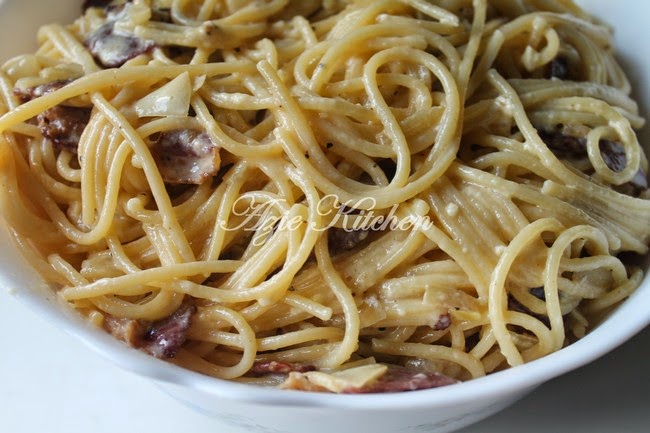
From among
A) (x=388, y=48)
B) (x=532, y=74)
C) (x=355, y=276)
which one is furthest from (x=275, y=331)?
(x=532, y=74)

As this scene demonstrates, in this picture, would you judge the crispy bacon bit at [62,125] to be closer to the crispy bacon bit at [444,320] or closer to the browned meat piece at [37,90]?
the browned meat piece at [37,90]

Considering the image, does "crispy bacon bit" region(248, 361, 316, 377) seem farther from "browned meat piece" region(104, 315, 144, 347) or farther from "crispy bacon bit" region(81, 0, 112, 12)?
"crispy bacon bit" region(81, 0, 112, 12)

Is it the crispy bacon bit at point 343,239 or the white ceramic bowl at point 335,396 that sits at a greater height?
the crispy bacon bit at point 343,239

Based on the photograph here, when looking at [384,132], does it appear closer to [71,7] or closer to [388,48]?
[388,48]

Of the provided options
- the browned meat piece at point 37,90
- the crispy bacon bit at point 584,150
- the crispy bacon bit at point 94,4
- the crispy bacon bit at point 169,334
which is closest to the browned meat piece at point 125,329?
the crispy bacon bit at point 169,334

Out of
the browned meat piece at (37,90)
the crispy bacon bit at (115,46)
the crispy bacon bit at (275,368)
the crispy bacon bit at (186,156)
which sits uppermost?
the crispy bacon bit at (115,46)

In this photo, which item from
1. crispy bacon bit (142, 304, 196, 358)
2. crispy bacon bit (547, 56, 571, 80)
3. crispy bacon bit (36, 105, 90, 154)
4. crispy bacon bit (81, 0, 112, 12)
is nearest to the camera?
crispy bacon bit (142, 304, 196, 358)

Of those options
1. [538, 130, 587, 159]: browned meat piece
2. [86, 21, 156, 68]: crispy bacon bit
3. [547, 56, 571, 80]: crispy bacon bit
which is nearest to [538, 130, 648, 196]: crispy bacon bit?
[538, 130, 587, 159]: browned meat piece

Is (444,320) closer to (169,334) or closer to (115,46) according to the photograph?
(169,334)
